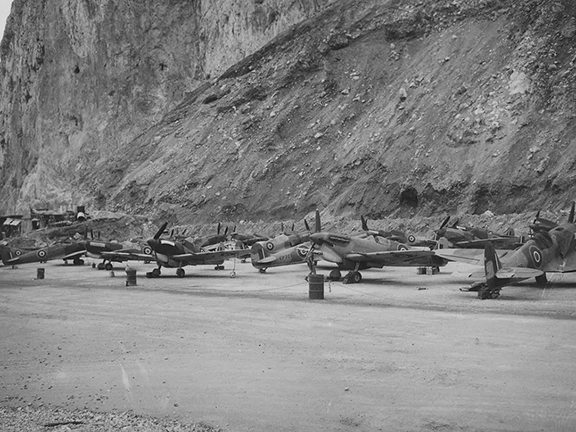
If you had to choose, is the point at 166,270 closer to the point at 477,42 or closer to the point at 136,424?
the point at 136,424

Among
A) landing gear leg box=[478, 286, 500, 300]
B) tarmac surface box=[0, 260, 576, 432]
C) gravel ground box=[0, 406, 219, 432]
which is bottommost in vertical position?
gravel ground box=[0, 406, 219, 432]

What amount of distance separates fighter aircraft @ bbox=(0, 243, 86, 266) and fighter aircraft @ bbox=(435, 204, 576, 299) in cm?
2588

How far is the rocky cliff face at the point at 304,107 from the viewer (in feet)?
148

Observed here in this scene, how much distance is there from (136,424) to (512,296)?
39.2 feet

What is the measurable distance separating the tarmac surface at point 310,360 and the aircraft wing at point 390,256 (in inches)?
124

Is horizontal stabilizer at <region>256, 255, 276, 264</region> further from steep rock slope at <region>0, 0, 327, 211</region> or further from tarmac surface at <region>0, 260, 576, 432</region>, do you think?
steep rock slope at <region>0, 0, 327, 211</region>

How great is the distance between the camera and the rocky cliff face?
148 ft

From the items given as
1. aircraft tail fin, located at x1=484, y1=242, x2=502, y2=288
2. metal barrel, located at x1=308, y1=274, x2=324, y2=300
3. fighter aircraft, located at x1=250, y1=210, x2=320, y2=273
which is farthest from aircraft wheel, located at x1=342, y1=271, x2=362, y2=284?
aircraft tail fin, located at x1=484, y1=242, x2=502, y2=288

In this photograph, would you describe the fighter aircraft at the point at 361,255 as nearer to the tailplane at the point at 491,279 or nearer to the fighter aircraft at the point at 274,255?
the fighter aircraft at the point at 274,255

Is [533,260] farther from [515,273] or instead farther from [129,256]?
[129,256]

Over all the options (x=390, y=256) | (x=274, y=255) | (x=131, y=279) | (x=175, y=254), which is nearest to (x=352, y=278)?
(x=390, y=256)

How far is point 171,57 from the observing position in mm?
84188

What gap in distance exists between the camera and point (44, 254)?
124 feet

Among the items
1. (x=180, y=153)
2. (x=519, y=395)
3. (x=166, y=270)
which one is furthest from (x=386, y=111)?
(x=519, y=395)
